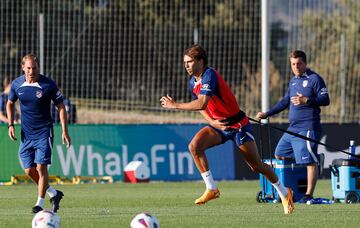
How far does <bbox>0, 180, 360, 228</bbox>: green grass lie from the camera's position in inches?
501

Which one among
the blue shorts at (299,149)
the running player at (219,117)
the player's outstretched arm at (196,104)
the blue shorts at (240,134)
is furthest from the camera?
the blue shorts at (299,149)

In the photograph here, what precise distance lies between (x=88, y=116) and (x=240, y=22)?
8985mm

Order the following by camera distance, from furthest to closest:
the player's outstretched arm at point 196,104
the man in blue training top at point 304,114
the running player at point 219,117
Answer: the man in blue training top at point 304,114
the running player at point 219,117
the player's outstretched arm at point 196,104

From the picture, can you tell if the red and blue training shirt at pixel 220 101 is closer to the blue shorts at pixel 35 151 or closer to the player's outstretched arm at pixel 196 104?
the player's outstretched arm at pixel 196 104

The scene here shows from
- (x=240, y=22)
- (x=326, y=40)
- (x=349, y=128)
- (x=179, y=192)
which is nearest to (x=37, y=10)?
(x=240, y=22)

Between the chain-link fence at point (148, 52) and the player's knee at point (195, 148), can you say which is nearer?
the player's knee at point (195, 148)

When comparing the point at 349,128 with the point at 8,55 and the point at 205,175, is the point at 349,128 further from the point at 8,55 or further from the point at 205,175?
the point at 8,55

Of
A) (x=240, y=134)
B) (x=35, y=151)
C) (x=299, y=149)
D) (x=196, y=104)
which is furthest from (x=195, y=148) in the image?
(x=299, y=149)

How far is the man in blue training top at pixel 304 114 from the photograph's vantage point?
16.8m

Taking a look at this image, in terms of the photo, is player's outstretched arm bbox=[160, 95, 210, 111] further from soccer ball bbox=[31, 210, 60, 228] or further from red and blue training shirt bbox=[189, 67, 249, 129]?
soccer ball bbox=[31, 210, 60, 228]

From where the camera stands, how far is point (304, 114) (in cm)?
1725

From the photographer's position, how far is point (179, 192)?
66.4 feet

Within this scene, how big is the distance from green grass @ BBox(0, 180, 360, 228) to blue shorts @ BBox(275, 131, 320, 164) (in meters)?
0.94

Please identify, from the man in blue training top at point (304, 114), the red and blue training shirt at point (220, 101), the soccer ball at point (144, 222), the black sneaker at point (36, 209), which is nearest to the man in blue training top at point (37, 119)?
the black sneaker at point (36, 209)
